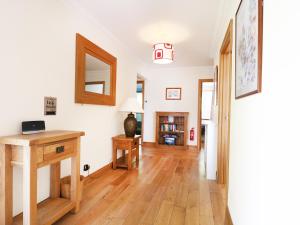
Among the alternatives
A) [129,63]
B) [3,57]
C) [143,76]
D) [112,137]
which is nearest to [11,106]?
[3,57]

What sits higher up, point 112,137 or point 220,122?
point 220,122

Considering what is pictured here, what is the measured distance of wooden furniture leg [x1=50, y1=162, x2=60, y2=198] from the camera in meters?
2.02

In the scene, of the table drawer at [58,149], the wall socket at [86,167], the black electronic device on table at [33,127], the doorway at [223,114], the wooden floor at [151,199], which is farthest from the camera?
the doorway at [223,114]

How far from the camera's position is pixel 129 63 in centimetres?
412

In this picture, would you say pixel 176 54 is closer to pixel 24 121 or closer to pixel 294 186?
pixel 24 121

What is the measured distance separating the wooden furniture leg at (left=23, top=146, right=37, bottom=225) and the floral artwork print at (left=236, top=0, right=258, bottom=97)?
1.57 meters

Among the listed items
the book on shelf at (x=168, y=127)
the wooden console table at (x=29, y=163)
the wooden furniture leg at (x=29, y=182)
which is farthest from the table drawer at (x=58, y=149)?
the book on shelf at (x=168, y=127)

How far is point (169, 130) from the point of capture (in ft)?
18.0

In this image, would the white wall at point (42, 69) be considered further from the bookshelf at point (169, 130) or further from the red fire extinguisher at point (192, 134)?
the red fire extinguisher at point (192, 134)

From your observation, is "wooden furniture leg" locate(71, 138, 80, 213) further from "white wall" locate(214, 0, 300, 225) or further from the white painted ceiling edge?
the white painted ceiling edge

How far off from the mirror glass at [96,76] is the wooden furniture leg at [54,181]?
1.08m

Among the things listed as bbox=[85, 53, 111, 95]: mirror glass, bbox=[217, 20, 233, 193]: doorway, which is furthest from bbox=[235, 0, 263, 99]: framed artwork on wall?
bbox=[85, 53, 111, 95]: mirror glass

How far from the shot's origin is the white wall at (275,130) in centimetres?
71

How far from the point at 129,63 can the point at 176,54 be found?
106cm
